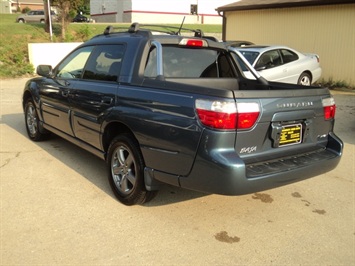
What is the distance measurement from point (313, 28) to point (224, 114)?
1287 centimetres

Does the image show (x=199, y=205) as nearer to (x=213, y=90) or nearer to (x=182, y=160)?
(x=182, y=160)

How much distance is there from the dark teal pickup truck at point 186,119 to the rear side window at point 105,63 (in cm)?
2

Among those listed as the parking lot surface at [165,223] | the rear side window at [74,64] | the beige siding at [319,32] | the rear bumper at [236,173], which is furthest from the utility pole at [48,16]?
the rear bumper at [236,173]

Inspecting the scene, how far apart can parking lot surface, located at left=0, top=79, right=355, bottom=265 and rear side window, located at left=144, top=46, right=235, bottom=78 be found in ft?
4.51

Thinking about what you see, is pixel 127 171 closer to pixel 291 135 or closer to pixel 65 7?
pixel 291 135

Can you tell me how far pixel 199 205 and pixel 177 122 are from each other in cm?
122

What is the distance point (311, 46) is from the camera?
14602 millimetres

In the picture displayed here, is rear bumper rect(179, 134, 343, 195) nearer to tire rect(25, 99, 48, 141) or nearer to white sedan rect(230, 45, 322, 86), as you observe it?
tire rect(25, 99, 48, 141)

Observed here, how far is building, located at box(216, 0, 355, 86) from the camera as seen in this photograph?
13391 millimetres

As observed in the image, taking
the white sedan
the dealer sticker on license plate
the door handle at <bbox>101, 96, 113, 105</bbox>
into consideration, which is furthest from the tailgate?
the white sedan

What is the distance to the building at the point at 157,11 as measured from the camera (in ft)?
150

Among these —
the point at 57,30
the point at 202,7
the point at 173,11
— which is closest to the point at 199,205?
the point at 57,30

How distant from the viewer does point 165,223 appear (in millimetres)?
3703

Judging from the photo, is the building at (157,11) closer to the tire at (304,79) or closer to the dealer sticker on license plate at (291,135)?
the tire at (304,79)
